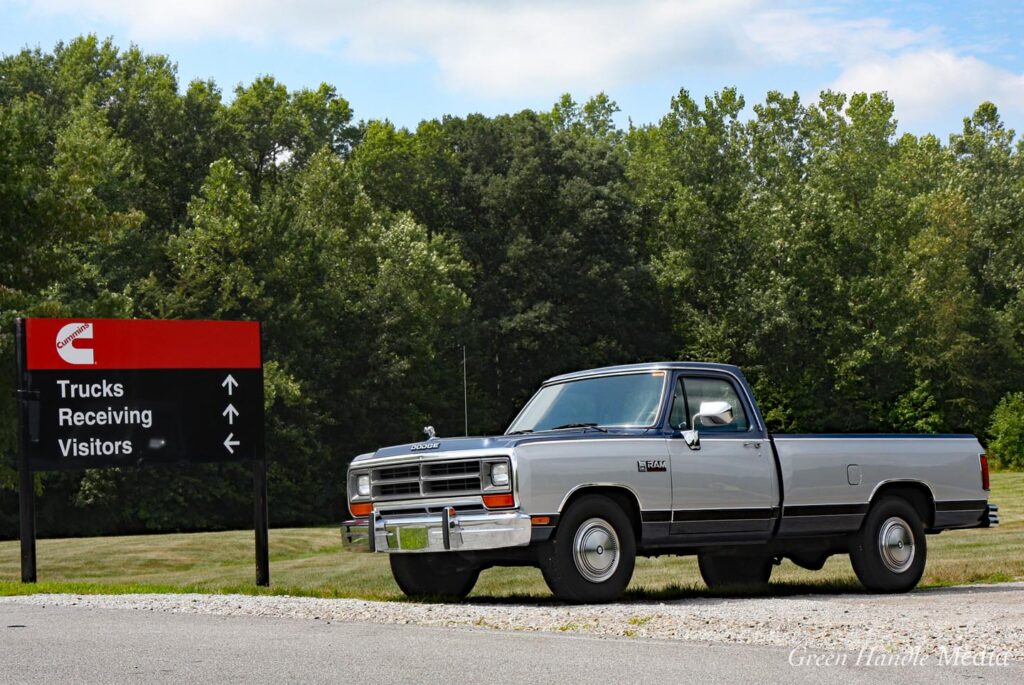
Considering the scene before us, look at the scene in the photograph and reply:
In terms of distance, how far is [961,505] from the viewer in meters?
15.7

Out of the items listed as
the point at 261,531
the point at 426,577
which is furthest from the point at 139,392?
the point at 426,577

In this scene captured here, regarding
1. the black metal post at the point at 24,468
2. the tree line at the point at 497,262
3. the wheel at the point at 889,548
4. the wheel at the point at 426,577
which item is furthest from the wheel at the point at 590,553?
the tree line at the point at 497,262

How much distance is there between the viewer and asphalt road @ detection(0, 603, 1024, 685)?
8609 mm

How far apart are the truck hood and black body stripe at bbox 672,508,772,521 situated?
816 mm

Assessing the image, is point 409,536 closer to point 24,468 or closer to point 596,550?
point 596,550

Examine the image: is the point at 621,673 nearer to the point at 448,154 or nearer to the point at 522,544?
the point at 522,544

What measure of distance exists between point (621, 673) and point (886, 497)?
24.0 ft

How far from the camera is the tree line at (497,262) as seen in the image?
53344 mm

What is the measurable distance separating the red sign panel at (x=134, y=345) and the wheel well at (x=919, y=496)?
7.20m

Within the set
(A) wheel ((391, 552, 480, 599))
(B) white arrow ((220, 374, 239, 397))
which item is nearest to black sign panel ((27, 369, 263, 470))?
(B) white arrow ((220, 374, 239, 397))

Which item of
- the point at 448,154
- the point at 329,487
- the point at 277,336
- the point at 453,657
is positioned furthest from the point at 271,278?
the point at 453,657

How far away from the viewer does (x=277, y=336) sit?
2180 inches

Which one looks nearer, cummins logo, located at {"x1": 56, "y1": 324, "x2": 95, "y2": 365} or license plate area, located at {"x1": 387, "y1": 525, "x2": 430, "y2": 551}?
license plate area, located at {"x1": 387, "y1": 525, "x2": 430, "y2": 551}

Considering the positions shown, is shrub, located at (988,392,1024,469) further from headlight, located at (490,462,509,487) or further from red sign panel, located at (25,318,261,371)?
headlight, located at (490,462,509,487)
